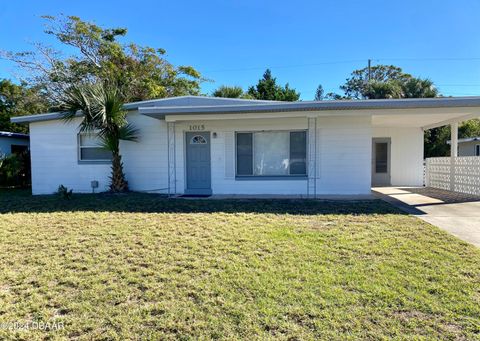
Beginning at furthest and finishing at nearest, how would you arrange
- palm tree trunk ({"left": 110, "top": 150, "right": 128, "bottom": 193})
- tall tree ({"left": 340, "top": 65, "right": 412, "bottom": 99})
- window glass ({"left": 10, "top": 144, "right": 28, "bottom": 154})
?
tall tree ({"left": 340, "top": 65, "right": 412, "bottom": 99}) < window glass ({"left": 10, "top": 144, "right": 28, "bottom": 154}) < palm tree trunk ({"left": 110, "top": 150, "right": 128, "bottom": 193})

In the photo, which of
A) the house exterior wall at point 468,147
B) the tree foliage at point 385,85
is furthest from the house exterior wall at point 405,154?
the house exterior wall at point 468,147

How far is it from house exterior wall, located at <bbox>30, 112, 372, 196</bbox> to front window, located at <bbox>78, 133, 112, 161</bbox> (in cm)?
20

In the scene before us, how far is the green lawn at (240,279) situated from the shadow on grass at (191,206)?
3.30 ft

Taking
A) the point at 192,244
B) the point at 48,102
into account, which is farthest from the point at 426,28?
the point at 48,102

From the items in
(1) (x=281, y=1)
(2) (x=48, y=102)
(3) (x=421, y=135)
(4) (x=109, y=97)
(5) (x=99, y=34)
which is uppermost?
(5) (x=99, y=34)

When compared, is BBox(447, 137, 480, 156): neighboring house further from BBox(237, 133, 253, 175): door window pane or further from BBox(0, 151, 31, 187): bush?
BBox(0, 151, 31, 187): bush

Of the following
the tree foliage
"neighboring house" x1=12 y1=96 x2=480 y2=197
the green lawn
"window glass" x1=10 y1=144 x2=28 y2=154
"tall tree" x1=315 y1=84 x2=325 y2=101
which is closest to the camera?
the green lawn

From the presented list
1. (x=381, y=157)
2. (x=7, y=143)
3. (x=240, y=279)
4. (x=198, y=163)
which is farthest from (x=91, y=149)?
(x=381, y=157)

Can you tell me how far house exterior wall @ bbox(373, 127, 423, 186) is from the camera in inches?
504

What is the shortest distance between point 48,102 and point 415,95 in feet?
87.9

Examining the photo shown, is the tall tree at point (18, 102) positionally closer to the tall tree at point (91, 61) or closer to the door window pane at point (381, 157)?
the tall tree at point (91, 61)

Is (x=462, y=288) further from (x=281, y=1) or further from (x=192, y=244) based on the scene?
(x=281, y=1)

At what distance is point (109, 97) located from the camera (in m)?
9.44

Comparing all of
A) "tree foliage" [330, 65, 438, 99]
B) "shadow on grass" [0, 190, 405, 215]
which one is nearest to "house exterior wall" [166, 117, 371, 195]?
"shadow on grass" [0, 190, 405, 215]
